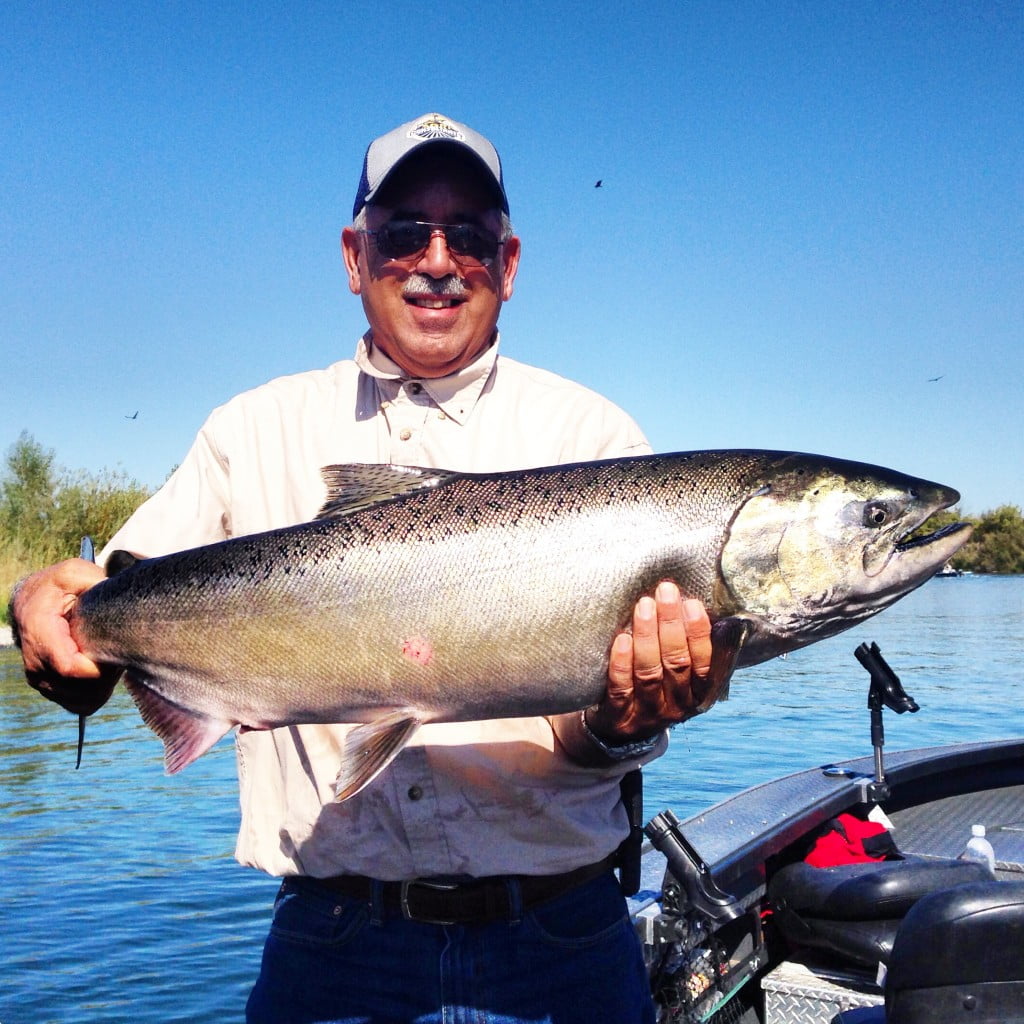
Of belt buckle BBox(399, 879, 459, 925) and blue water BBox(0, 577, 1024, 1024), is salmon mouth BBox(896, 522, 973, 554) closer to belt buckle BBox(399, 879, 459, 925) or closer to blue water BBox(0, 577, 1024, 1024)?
belt buckle BBox(399, 879, 459, 925)

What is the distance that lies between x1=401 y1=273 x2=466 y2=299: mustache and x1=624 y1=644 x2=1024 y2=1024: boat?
1.86 meters

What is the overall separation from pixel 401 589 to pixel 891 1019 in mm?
2104

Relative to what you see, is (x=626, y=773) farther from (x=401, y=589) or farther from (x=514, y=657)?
(x=401, y=589)

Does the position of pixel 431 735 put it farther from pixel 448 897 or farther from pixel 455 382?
pixel 455 382

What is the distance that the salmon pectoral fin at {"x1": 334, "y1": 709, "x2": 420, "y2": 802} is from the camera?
2688 mm

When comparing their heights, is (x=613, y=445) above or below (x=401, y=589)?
above

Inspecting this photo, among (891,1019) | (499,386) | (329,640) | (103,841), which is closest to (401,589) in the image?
(329,640)

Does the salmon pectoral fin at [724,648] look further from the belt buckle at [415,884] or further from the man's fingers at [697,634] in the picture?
the belt buckle at [415,884]

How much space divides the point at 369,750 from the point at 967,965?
199 cm

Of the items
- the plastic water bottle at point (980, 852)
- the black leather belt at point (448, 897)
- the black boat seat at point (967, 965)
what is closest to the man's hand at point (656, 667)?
the black leather belt at point (448, 897)

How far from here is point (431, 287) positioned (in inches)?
128

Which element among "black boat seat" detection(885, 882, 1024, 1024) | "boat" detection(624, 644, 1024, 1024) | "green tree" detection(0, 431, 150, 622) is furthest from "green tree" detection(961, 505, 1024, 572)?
"black boat seat" detection(885, 882, 1024, 1024)

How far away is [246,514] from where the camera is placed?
3230 millimetres

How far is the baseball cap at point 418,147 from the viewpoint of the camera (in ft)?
10.9
